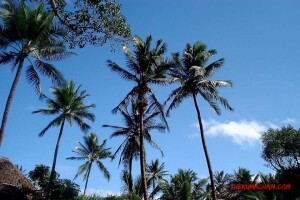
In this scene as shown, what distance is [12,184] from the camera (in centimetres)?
2420

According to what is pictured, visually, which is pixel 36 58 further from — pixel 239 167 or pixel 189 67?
pixel 239 167

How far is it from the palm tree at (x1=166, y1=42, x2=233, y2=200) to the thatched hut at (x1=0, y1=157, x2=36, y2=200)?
1229 centimetres

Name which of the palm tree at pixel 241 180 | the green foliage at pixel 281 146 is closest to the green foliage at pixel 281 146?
the green foliage at pixel 281 146

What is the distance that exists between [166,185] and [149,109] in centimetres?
620

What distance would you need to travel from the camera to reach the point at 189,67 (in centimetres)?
2284

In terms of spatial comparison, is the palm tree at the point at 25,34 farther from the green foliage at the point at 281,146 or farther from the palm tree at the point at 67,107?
the green foliage at the point at 281,146

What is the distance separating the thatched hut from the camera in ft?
73.7

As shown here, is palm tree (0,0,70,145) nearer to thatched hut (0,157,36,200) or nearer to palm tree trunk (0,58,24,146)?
palm tree trunk (0,58,24,146)

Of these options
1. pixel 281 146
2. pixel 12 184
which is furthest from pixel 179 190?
pixel 281 146

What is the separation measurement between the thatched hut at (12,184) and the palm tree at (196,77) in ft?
40.3

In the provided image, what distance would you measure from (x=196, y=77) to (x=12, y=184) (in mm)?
15850

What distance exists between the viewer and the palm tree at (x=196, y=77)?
2195cm

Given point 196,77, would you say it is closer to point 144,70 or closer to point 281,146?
point 144,70

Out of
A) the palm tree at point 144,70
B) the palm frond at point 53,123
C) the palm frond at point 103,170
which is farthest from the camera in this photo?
the palm frond at point 103,170
